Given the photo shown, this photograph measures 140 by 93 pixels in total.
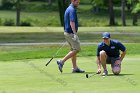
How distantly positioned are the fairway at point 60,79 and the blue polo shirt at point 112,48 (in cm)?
59

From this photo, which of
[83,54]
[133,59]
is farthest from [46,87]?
[83,54]

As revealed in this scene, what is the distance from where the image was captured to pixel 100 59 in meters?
15.9

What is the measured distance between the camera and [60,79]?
15.0m

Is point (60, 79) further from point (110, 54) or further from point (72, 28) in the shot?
point (72, 28)

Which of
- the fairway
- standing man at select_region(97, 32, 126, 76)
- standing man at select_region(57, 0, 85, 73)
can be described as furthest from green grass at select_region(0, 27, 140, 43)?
standing man at select_region(97, 32, 126, 76)

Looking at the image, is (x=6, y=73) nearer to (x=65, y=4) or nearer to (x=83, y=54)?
(x=83, y=54)

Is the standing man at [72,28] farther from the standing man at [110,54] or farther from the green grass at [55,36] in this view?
the green grass at [55,36]

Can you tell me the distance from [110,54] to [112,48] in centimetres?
31

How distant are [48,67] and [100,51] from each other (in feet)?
9.22

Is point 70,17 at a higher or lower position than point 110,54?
higher

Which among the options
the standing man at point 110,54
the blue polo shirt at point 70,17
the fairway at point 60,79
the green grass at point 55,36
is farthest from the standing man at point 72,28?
the green grass at point 55,36

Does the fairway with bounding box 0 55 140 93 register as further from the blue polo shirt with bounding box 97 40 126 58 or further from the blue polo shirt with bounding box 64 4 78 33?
the blue polo shirt with bounding box 64 4 78 33

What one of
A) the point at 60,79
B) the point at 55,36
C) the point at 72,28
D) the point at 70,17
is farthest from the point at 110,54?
the point at 55,36

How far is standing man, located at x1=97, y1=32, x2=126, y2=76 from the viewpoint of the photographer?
623 inches
